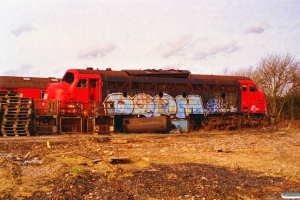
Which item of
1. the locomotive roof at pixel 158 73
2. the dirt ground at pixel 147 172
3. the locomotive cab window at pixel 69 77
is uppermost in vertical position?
the locomotive roof at pixel 158 73

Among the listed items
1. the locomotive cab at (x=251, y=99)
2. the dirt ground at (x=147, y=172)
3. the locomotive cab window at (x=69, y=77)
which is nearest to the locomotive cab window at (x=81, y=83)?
the locomotive cab window at (x=69, y=77)

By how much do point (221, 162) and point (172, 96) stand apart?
→ 13.1m

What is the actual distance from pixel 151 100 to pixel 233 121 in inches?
271

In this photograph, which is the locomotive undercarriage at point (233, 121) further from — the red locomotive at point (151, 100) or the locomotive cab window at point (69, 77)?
the locomotive cab window at point (69, 77)

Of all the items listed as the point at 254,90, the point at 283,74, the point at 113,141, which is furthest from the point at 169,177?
the point at 283,74

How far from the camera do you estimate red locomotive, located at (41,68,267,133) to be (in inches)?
841

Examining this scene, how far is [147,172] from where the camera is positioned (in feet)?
30.1

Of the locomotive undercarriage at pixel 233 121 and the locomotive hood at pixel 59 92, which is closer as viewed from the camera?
the locomotive hood at pixel 59 92

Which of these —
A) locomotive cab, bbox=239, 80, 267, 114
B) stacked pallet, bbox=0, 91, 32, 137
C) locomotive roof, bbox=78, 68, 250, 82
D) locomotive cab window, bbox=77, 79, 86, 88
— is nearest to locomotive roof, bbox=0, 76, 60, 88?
locomotive roof, bbox=78, 68, 250, 82

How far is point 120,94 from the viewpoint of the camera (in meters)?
22.4

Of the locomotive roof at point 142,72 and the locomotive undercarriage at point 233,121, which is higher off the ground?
the locomotive roof at point 142,72

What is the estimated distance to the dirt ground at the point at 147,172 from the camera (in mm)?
7082

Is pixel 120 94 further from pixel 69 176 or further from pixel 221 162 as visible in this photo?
pixel 69 176

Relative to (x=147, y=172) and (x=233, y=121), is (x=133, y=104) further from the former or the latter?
(x=147, y=172)
